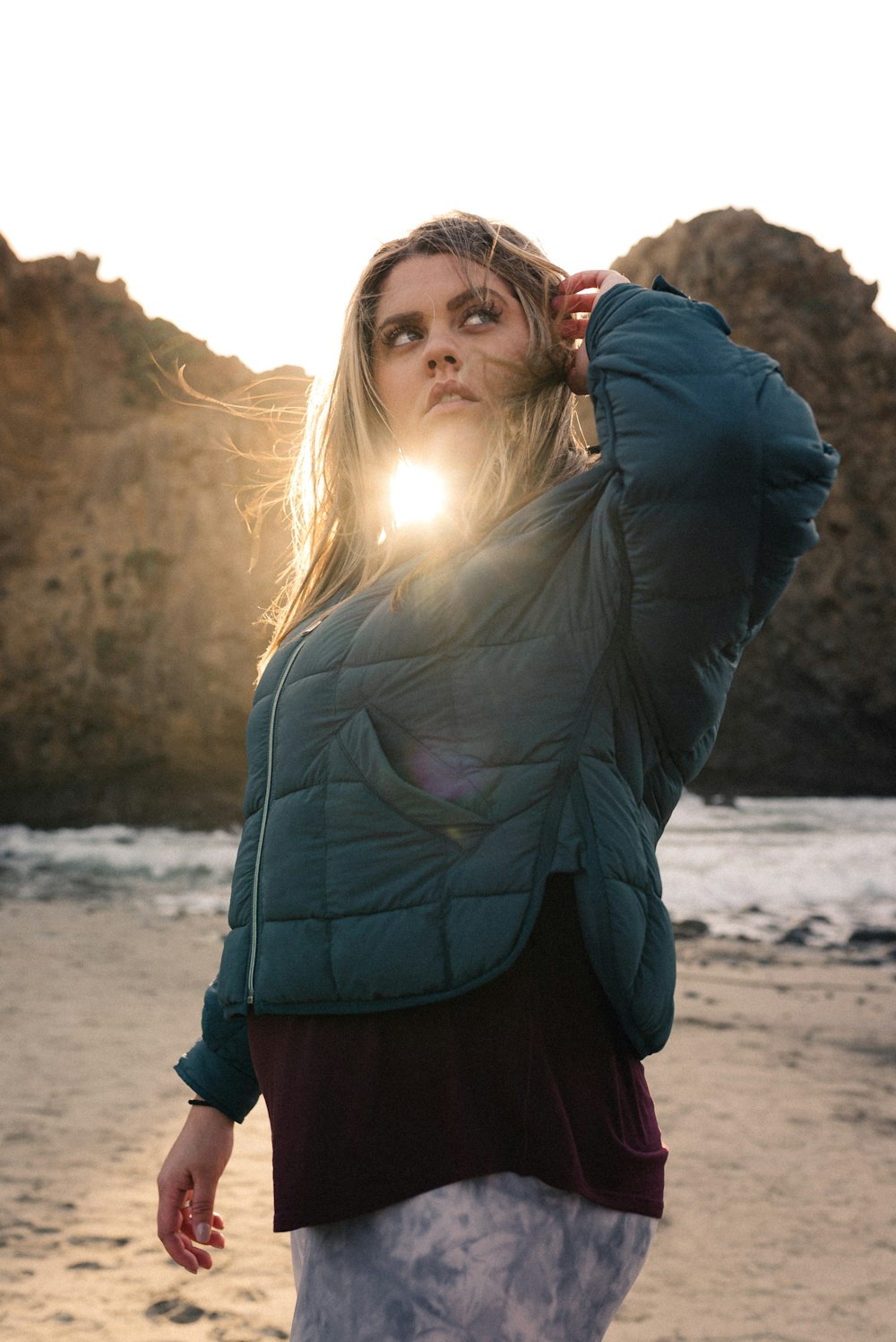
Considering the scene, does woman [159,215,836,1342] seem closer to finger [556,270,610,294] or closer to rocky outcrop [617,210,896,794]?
finger [556,270,610,294]

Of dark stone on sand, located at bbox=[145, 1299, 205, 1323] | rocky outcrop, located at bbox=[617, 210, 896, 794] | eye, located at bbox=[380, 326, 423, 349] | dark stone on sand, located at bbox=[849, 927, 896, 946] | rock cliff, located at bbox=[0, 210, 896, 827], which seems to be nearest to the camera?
eye, located at bbox=[380, 326, 423, 349]

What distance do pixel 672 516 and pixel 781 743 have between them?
16.2m

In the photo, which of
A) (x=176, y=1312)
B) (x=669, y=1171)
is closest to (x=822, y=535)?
(x=669, y=1171)

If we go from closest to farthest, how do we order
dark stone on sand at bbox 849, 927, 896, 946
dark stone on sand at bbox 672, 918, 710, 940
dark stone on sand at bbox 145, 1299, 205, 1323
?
1. dark stone on sand at bbox 145, 1299, 205, 1323
2. dark stone on sand at bbox 849, 927, 896, 946
3. dark stone on sand at bbox 672, 918, 710, 940

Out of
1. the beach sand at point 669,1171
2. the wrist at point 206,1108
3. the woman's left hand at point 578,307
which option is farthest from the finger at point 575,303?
the beach sand at point 669,1171

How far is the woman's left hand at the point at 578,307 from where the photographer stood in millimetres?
1306

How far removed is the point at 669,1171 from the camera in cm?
348

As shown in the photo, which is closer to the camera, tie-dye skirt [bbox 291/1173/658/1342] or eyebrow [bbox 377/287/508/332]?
tie-dye skirt [bbox 291/1173/658/1342]

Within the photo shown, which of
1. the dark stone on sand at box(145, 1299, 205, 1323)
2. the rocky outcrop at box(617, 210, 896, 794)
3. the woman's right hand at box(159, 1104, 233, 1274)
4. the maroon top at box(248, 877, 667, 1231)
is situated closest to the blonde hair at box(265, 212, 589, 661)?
the maroon top at box(248, 877, 667, 1231)

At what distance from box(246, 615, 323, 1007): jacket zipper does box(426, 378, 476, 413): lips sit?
286mm

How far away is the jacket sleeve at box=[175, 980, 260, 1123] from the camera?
1.29 m

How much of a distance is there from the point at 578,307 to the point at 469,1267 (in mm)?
1010

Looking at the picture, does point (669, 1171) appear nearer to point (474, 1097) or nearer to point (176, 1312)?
point (176, 1312)

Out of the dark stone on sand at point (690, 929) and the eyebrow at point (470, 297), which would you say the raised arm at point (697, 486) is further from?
the dark stone on sand at point (690, 929)
